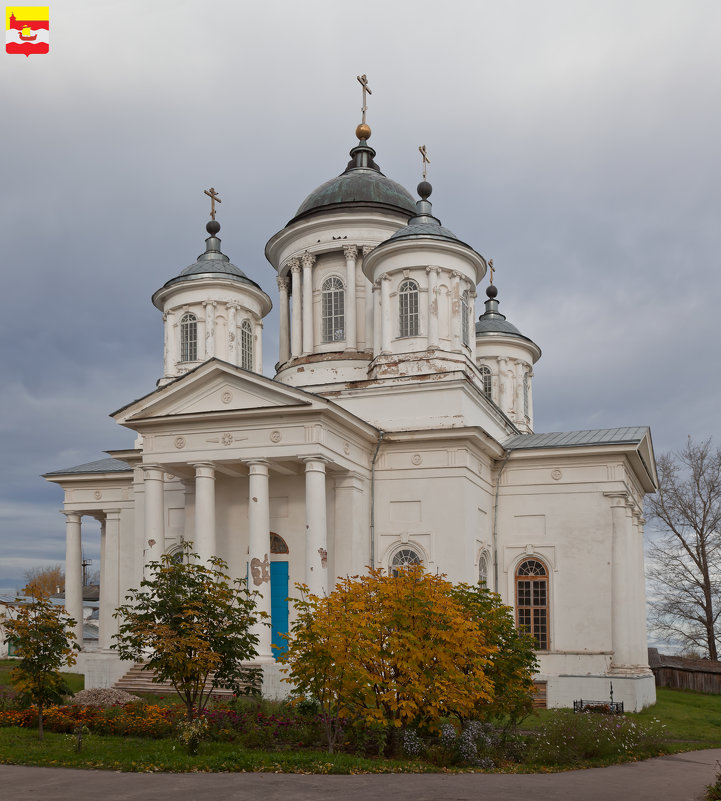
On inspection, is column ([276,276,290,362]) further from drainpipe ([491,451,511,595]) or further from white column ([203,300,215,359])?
drainpipe ([491,451,511,595])

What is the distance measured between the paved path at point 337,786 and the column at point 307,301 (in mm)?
18119

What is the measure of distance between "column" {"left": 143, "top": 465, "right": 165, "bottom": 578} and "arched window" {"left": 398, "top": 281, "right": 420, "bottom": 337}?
7.77 meters

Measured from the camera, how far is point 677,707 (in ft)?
80.3

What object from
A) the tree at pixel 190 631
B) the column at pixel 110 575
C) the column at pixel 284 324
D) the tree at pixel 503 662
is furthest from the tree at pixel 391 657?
the column at pixel 284 324

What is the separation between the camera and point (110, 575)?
30.1 meters

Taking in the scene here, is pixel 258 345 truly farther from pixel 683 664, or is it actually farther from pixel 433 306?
pixel 683 664

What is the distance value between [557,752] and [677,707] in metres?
12.3

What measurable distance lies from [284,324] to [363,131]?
24.5ft

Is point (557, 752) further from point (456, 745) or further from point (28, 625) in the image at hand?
point (28, 625)

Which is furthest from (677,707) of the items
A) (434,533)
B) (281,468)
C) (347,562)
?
(281,468)

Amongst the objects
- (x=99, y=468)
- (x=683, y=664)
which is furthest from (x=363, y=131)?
(x=683, y=664)

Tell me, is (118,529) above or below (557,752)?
above

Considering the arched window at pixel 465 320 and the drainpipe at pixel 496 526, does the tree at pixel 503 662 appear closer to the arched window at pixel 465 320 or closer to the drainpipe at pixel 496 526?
the drainpipe at pixel 496 526

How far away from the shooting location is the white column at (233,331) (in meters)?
29.4
